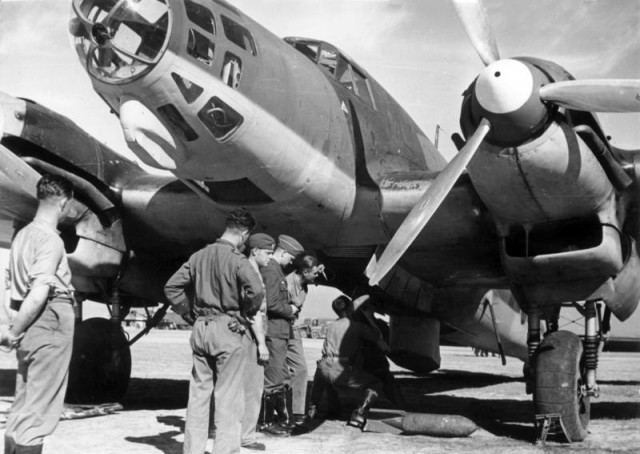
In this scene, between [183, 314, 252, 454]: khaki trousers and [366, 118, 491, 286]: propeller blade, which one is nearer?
[183, 314, 252, 454]: khaki trousers

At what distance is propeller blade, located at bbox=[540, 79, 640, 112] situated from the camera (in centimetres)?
600

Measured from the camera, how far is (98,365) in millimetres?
8469

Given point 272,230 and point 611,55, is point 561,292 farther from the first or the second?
point 272,230

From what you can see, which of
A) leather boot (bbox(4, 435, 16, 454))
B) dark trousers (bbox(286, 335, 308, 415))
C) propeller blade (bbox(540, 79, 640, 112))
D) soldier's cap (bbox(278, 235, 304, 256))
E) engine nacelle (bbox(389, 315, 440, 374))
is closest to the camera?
leather boot (bbox(4, 435, 16, 454))

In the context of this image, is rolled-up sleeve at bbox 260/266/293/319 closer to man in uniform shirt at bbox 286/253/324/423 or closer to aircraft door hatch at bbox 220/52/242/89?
man in uniform shirt at bbox 286/253/324/423

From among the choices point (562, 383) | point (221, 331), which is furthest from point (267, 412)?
point (562, 383)

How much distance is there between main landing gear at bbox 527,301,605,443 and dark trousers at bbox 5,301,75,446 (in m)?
4.39

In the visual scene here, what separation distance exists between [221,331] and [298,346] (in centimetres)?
234

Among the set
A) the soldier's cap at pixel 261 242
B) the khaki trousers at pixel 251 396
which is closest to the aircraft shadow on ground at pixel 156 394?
the khaki trousers at pixel 251 396

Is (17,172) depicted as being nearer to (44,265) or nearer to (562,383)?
(44,265)

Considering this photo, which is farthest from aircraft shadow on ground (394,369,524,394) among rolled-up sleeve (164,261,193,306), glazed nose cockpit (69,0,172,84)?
glazed nose cockpit (69,0,172,84)

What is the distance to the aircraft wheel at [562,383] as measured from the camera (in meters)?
6.61

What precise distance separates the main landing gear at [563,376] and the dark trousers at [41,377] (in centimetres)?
439

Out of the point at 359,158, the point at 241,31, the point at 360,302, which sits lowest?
the point at 360,302
